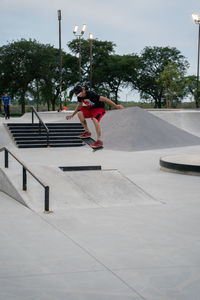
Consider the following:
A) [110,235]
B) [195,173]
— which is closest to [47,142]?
[195,173]

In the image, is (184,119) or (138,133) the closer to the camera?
(138,133)

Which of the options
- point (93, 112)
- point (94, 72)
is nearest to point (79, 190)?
point (93, 112)

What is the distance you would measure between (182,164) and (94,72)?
53217 mm

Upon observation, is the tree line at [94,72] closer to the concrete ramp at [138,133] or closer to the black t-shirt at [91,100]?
the concrete ramp at [138,133]

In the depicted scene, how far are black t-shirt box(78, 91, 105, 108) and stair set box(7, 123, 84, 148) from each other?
1187 centimetres

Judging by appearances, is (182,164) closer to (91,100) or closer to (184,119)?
(91,100)

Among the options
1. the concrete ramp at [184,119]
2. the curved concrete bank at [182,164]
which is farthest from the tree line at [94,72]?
the curved concrete bank at [182,164]

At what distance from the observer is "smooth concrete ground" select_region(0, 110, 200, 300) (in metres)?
4.23

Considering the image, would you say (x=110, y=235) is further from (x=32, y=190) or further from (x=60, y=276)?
(x=32, y=190)

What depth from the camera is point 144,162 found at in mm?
15094

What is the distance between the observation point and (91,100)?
7.53 metres

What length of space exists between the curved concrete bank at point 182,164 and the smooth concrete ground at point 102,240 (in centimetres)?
80

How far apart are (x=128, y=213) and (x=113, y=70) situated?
5872 centimetres

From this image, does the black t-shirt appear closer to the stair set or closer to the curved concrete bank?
the curved concrete bank
